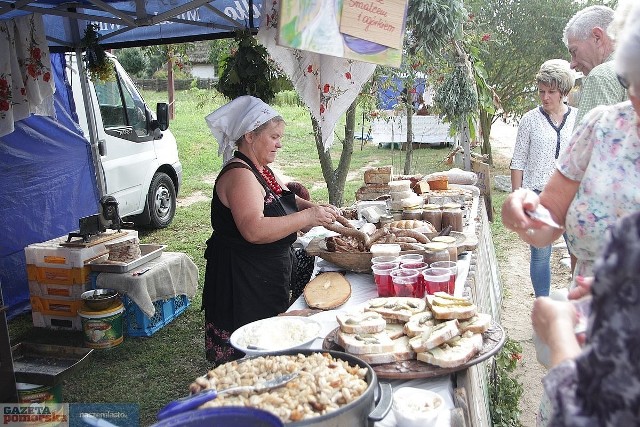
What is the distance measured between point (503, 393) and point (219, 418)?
262 centimetres

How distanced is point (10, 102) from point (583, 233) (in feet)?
15.7

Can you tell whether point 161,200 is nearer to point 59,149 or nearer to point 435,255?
point 59,149

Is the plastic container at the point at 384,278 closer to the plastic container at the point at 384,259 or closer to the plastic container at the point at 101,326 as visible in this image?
the plastic container at the point at 384,259

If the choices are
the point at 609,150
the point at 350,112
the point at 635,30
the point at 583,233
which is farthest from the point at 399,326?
the point at 350,112

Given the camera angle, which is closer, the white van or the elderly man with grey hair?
the elderly man with grey hair

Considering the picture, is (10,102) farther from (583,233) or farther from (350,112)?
(583,233)

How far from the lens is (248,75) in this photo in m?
4.52

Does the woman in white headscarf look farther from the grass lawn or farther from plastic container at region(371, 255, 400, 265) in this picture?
the grass lawn

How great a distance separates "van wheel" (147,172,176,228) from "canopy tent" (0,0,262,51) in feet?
7.80

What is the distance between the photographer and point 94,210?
6531 millimetres

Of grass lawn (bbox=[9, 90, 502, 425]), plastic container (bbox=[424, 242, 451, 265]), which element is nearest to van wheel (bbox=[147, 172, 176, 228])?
grass lawn (bbox=[9, 90, 502, 425])

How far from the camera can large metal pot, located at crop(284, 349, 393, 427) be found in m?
1.32

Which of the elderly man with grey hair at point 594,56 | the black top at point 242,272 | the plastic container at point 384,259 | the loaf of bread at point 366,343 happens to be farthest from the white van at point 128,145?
the loaf of bread at point 366,343

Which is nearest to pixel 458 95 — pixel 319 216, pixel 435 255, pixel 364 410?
pixel 319 216
